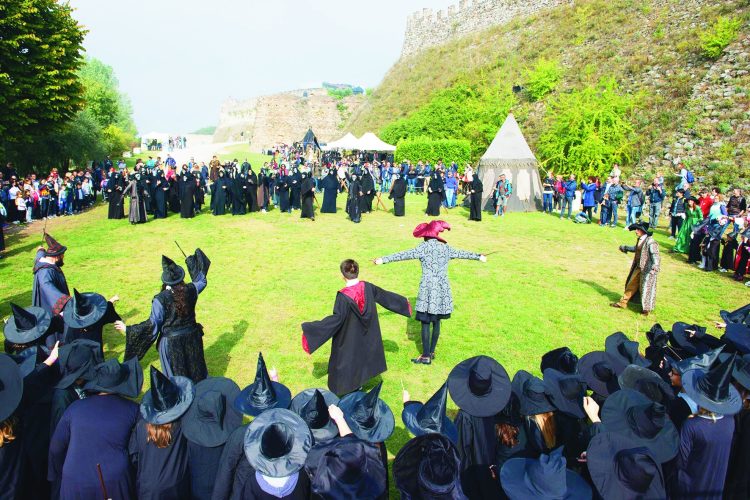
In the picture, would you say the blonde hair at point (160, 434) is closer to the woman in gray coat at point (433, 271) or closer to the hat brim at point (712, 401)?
the hat brim at point (712, 401)

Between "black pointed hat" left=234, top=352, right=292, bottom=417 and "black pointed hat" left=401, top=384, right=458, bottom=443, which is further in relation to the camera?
"black pointed hat" left=234, top=352, right=292, bottom=417

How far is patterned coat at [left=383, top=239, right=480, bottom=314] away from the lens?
266 inches

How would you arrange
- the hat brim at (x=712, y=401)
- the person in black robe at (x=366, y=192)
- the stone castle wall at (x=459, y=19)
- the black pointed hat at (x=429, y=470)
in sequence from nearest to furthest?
the black pointed hat at (x=429, y=470)
the hat brim at (x=712, y=401)
the person in black robe at (x=366, y=192)
the stone castle wall at (x=459, y=19)

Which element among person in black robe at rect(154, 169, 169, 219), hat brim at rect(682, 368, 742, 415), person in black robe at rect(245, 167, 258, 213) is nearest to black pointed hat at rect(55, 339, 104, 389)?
hat brim at rect(682, 368, 742, 415)

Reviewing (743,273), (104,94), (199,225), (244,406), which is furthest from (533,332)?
(104,94)

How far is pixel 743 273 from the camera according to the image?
1162cm

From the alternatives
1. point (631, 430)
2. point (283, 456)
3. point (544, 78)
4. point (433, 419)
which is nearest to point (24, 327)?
point (283, 456)

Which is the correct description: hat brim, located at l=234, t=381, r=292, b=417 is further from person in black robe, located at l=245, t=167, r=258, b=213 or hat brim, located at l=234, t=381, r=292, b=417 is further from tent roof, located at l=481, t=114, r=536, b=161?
tent roof, located at l=481, t=114, r=536, b=161

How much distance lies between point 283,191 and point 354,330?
1472cm

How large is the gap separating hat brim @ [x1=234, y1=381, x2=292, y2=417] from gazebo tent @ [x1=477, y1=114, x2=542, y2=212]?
18.8 metres

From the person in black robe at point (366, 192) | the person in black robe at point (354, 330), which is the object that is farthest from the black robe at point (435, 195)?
the person in black robe at point (354, 330)

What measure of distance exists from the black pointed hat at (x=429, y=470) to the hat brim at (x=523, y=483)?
0.35 metres

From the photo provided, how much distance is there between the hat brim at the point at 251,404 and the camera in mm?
3439

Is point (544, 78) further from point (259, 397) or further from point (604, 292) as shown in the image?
point (259, 397)
